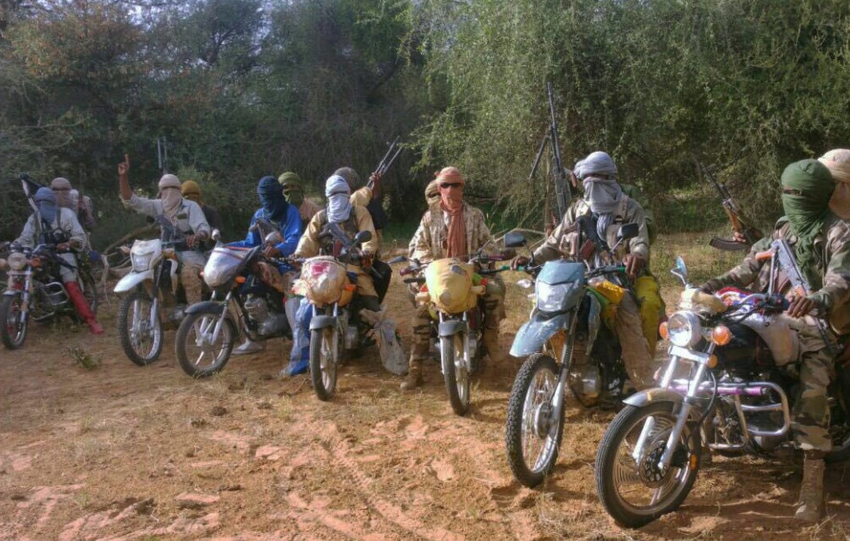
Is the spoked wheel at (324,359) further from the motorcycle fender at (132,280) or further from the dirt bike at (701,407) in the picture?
the dirt bike at (701,407)

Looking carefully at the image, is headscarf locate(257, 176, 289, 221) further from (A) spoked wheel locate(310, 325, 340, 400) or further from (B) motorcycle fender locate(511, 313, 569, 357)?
(B) motorcycle fender locate(511, 313, 569, 357)

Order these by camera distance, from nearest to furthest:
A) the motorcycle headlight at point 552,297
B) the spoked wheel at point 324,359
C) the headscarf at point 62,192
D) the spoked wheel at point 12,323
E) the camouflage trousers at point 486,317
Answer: the motorcycle headlight at point 552,297 → the spoked wheel at point 324,359 → the camouflage trousers at point 486,317 → the spoked wheel at point 12,323 → the headscarf at point 62,192

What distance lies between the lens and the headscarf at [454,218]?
19.8 feet

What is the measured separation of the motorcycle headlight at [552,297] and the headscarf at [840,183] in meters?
1.45

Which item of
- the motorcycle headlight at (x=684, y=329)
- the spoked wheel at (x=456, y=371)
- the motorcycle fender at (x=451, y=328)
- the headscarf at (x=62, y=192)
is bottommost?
the spoked wheel at (x=456, y=371)

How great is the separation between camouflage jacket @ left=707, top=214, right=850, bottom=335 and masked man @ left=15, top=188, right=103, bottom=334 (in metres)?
6.96

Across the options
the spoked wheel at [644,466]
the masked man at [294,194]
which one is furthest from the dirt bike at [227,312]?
the spoked wheel at [644,466]

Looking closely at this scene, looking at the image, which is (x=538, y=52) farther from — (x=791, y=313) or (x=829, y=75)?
(x=791, y=313)

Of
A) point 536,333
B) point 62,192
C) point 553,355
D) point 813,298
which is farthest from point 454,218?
point 62,192

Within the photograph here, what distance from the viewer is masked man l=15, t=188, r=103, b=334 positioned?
8.29 meters

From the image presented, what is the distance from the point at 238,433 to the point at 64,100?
9713mm

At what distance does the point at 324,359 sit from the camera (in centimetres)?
555

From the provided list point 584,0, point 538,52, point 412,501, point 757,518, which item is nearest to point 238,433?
point 412,501

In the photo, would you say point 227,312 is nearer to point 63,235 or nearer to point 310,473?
point 310,473
